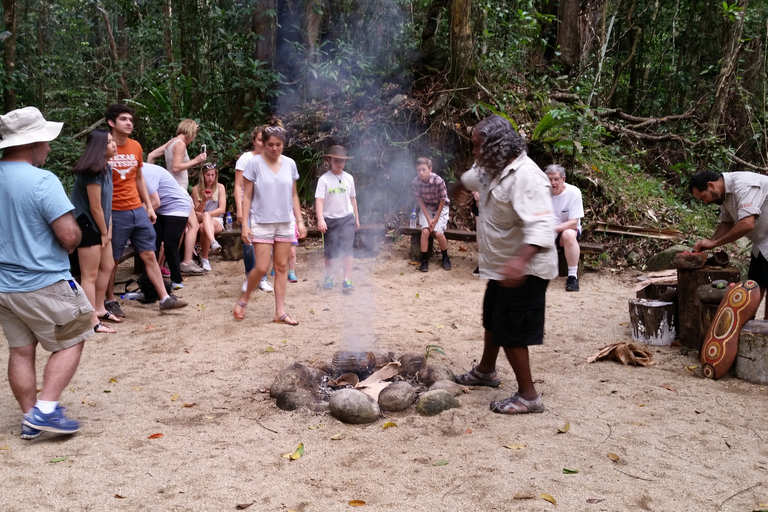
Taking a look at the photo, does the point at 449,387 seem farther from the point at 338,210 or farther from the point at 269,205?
the point at 338,210

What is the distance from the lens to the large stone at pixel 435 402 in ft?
12.9

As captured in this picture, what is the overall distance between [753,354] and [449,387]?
227 cm

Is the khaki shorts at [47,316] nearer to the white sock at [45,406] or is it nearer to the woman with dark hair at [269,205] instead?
the white sock at [45,406]

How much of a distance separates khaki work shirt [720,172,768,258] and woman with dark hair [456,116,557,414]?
2.08 metres

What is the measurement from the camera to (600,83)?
12391 mm

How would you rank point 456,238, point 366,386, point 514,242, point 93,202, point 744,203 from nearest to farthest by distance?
1. point 514,242
2. point 366,386
3. point 744,203
4. point 93,202
5. point 456,238

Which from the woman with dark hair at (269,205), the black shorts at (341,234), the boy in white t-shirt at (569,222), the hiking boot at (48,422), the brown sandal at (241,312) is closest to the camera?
the hiking boot at (48,422)

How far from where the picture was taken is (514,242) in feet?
12.3

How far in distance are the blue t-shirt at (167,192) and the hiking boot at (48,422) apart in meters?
3.86

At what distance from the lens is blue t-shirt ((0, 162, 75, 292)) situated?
3.33 meters

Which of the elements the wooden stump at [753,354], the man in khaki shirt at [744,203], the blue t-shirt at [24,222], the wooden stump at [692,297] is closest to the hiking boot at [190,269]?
the blue t-shirt at [24,222]

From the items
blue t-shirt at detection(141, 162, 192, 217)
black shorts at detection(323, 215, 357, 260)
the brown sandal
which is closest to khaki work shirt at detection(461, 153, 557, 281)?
the brown sandal

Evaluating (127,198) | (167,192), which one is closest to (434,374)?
(127,198)

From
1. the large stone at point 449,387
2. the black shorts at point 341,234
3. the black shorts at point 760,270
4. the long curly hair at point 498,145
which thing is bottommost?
the large stone at point 449,387
